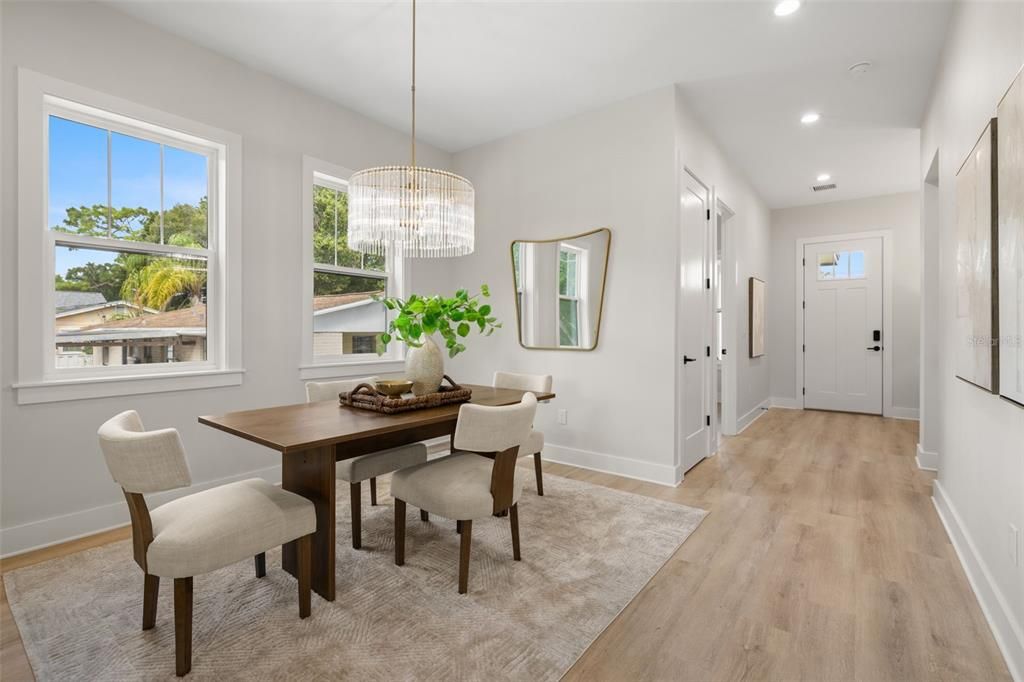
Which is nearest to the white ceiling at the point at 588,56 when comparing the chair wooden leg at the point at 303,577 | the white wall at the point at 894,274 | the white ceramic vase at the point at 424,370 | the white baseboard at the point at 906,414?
the white ceramic vase at the point at 424,370

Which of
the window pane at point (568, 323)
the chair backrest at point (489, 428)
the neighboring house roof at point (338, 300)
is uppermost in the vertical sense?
the neighboring house roof at point (338, 300)

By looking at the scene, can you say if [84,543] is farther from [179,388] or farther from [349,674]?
[349,674]

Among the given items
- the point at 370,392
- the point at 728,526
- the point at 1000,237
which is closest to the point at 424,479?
the point at 370,392

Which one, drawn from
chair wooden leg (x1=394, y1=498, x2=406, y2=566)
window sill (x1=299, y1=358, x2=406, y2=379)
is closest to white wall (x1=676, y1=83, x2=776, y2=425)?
window sill (x1=299, y1=358, x2=406, y2=379)

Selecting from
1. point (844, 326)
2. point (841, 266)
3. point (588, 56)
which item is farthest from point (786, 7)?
point (844, 326)

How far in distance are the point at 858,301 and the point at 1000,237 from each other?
535 cm

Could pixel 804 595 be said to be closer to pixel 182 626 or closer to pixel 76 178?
pixel 182 626

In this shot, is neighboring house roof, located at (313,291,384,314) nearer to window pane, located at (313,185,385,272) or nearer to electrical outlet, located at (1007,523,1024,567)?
window pane, located at (313,185,385,272)

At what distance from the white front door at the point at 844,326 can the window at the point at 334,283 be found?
565cm

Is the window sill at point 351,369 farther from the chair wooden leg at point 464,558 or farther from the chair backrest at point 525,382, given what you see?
the chair wooden leg at point 464,558

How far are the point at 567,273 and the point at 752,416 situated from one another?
11.1 ft

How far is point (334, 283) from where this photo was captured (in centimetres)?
377

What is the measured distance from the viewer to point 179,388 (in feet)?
9.30

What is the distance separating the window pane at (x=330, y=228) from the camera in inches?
143
